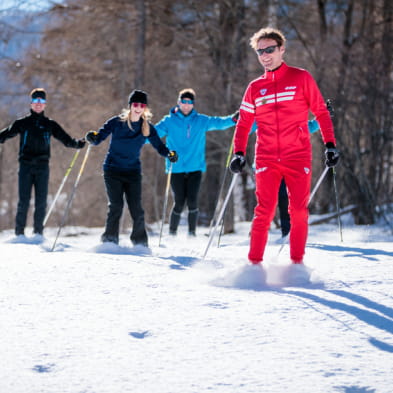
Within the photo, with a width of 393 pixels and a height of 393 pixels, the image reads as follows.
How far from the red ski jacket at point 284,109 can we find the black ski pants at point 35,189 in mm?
3713

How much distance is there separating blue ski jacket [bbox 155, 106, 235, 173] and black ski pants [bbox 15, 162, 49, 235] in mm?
1532

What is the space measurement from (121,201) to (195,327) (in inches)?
123

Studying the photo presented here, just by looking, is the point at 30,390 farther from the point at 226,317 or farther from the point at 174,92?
the point at 174,92

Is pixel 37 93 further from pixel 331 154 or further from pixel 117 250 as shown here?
pixel 331 154

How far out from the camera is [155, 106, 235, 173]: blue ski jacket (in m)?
6.75

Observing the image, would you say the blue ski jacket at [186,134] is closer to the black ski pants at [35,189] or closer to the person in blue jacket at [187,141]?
the person in blue jacket at [187,141]

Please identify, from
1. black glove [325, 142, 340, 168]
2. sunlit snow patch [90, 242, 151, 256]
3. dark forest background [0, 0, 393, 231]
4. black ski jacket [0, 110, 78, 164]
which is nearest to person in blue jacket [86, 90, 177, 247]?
sunlit snow patch [90, 242, 151, 256]

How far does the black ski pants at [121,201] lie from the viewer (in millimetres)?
5488

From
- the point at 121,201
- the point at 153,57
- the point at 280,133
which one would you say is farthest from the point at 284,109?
the point at 153,57

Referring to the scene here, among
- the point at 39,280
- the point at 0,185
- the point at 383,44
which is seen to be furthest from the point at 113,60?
the point at 39,280

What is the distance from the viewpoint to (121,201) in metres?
5.58

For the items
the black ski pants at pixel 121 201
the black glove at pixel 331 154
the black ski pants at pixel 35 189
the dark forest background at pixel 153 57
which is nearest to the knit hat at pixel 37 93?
the black ski pants at pixel 35 189

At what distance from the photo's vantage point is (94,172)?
14.9m

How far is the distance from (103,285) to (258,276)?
0.99m
